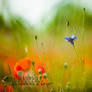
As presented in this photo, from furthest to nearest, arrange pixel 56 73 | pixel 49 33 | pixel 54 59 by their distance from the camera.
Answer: pixel 49 33 → pixel 54 59 → pixel 56 73

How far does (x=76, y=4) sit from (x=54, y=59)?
1.15 ft

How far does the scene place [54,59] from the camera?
102 centimetres

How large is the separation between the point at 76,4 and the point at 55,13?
0.13 m

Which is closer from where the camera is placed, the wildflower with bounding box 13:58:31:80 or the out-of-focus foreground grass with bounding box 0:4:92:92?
the wildflower with bounding box 13:58:31:80

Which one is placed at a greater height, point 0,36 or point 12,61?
point 0,36

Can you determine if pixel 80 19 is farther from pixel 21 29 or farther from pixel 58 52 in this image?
pixel 21 29

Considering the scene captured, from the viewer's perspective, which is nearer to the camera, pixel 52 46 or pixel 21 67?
pixel 21 67

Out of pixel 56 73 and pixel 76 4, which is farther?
pixel 76 4

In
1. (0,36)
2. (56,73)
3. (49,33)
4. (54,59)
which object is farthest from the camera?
(49,33)

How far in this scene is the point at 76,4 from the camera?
1114 mm

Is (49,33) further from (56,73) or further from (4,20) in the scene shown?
(56,73)

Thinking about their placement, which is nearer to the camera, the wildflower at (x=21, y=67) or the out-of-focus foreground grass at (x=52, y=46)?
the wildflower at (x=21, y=67)

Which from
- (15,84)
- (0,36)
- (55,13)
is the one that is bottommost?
(15,84)

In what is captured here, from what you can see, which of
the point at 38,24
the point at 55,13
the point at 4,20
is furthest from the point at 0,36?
the point at 55,13
